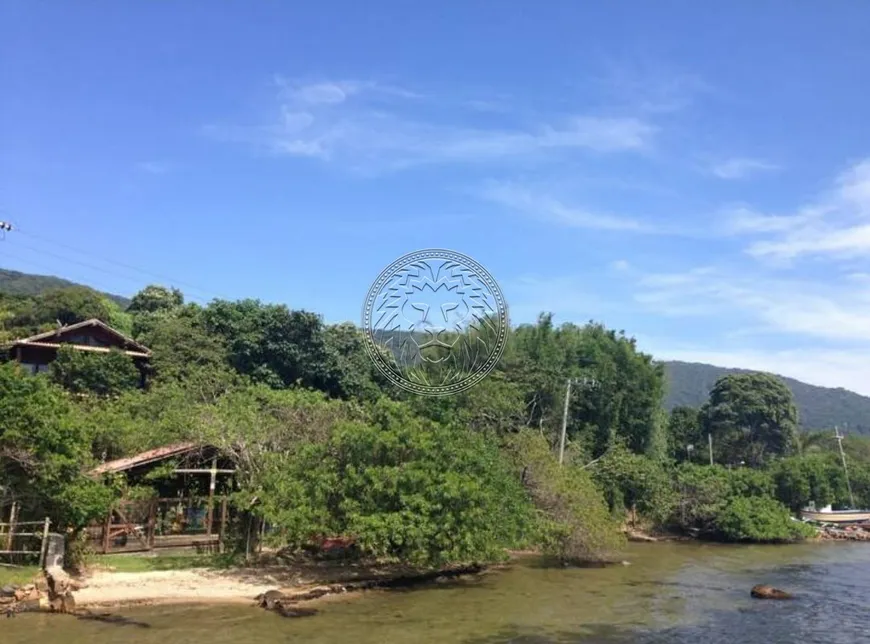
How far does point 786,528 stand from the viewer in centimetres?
3291

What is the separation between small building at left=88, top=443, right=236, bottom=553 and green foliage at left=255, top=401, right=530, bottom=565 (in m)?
2.44

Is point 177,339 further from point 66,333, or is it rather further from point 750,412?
point 750,412

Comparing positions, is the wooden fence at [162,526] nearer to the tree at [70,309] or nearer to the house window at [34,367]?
the house window at [34,367]

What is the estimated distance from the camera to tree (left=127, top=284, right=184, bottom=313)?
4622 cm

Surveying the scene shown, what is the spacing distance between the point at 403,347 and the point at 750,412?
3702cm

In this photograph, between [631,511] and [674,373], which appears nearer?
[631,511]

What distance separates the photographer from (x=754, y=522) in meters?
32.1

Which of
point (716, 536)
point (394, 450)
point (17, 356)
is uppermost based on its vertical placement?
point (17, 356)

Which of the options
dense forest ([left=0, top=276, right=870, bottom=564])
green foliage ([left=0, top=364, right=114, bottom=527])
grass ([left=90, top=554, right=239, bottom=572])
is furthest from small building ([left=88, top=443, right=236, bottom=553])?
green foliage ([left=0, top=364, right=114, bottom=527])

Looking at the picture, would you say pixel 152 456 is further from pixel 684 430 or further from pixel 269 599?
pixel 684 430

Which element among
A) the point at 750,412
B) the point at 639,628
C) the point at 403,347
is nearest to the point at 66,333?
the point at 403,347

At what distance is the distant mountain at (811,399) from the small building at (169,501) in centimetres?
12212

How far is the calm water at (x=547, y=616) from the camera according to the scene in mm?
13047

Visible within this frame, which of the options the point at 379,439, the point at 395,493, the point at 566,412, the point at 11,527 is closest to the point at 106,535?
the point at 11,527
